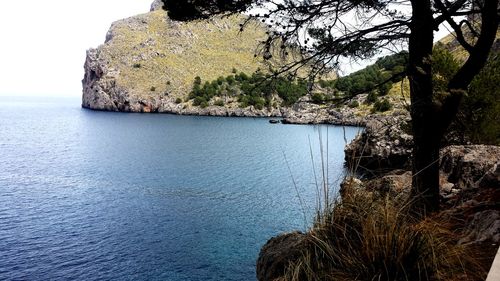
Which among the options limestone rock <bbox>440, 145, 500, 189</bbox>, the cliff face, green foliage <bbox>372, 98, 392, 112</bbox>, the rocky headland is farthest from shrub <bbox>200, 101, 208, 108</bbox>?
limestone rock <bbox>440, 145, 500, 189</bbox>

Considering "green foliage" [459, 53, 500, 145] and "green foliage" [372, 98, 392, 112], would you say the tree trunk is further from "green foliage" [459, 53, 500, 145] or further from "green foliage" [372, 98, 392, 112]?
"green foliage" [459, 53, 500, 145]

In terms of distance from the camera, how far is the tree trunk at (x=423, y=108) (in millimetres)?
7191

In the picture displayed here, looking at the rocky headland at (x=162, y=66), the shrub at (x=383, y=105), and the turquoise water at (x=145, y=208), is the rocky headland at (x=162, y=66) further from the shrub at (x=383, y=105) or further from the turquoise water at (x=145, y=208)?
the shrub at (x=383, y=105)

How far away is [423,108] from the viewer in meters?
7.33

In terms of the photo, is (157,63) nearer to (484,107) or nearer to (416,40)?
(484,107)

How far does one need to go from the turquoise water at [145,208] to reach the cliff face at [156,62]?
66521 millimetres

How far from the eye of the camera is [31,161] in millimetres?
42938

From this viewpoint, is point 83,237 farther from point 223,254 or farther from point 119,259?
point 223,254

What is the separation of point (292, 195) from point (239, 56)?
131 m

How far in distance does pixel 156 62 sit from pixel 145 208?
120332 mm

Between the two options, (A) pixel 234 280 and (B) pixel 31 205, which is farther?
(B) pixel 31 205

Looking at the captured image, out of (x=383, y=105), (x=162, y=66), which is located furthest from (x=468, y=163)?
(x=162, y=66)

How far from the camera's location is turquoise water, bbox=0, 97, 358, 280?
57.5 ft

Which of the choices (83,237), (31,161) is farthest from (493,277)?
(31,161)
